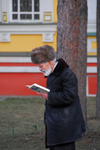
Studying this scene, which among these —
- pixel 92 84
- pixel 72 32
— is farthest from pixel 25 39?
pixel 72 32

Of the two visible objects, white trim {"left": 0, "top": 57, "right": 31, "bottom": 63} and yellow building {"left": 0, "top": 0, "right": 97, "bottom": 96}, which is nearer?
yellow building {"left": 0, "top": 0, "right": 97, "bottom": 96}

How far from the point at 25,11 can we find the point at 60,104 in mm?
11597

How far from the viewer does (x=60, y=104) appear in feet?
11.6

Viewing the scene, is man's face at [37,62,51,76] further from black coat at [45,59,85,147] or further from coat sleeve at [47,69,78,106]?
coat sleeve at [47,69,78,106]

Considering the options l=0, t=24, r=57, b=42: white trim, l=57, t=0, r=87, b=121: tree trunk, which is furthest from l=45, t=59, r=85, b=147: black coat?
l=0, t=24, r=57, b=42: white trim

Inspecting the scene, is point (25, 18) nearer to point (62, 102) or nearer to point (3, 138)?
point (3, 138)

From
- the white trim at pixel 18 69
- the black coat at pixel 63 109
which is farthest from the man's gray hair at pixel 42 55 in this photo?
the white trim at pixel 18 69

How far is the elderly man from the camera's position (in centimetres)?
353

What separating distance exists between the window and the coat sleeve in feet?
36.3

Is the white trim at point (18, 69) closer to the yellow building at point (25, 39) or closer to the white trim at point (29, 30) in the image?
→ the yellow building at point (25, 39)

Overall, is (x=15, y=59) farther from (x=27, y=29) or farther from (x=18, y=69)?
(x=27, y=29)

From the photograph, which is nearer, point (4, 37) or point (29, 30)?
point (29, 30)

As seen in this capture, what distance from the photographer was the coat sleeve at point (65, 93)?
3496 millimetres

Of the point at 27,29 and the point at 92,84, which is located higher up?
the point at 27,29
